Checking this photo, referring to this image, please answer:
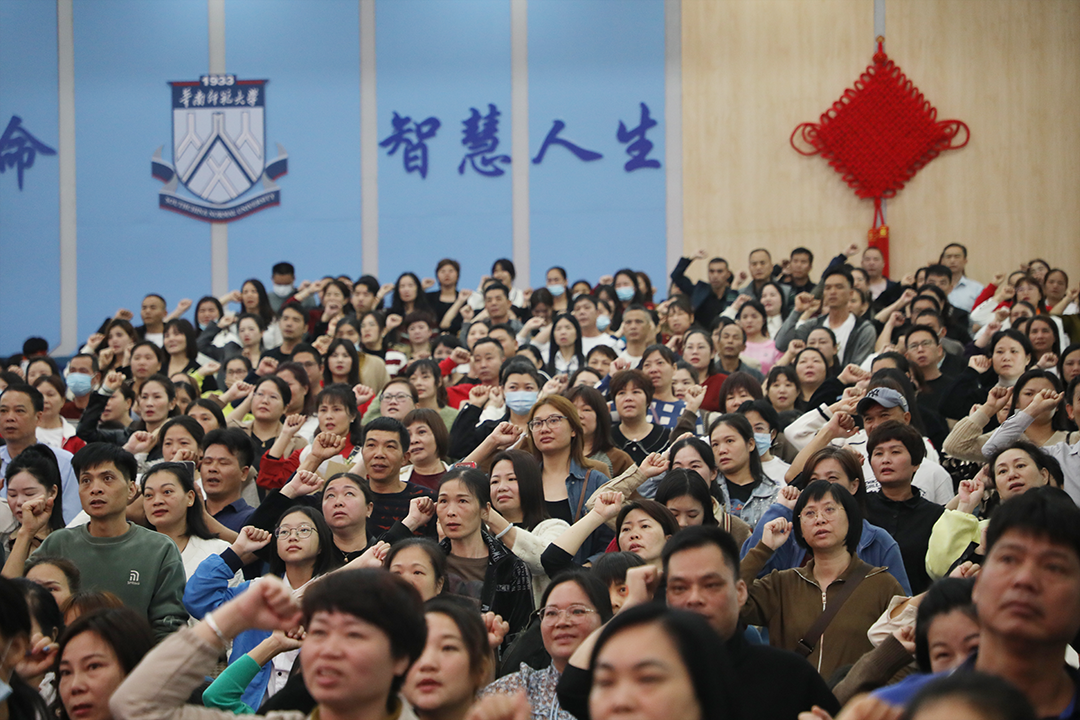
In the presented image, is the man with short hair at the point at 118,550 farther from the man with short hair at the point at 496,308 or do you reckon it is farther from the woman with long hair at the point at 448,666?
the man with short hair at the point at 496,308

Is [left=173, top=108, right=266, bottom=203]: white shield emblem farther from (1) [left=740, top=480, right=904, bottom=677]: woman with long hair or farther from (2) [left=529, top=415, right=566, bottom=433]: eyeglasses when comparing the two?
(1) [left=740, top=480, right=904, bottom=677]: woman with long hair

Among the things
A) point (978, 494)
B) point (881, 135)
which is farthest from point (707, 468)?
point (881, 135)

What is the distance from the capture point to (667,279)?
10.3m

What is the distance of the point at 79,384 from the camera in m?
6.85

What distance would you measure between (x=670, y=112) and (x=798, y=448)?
5.98 metres

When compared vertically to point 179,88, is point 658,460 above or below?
below

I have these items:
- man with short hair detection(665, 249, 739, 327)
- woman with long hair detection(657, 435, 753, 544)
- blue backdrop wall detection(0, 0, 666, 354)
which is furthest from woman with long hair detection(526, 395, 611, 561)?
blue backdrop wall detection(0, 0, 666, 354)

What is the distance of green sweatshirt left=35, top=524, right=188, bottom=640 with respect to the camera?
3.42 metres

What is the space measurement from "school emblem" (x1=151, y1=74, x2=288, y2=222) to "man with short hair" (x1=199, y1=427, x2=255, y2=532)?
21.5 ft

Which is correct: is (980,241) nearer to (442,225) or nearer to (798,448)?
(442,225)

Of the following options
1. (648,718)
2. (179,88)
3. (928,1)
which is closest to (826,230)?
(928,1)

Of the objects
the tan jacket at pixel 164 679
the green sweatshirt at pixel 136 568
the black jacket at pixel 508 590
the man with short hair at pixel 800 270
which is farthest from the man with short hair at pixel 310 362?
the tan jacket at pixel 164 679

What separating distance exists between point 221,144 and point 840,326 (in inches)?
253

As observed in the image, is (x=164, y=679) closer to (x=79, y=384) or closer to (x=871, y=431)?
(x=871, y=431)
